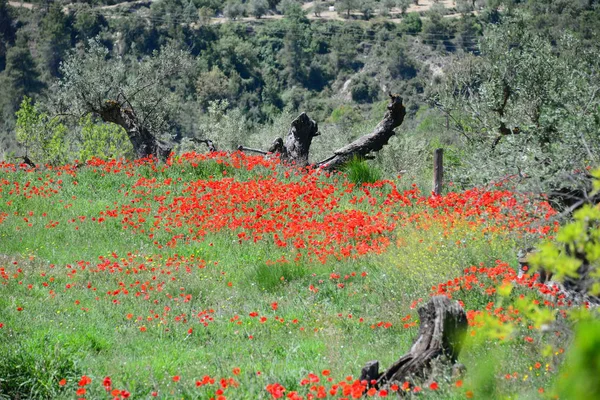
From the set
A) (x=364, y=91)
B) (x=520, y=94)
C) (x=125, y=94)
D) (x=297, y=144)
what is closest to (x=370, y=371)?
(x=297, y=144)

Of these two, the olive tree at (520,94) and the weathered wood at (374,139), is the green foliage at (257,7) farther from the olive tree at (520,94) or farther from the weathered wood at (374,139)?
the weathered wood at (374,139)

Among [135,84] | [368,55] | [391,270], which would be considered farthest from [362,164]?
[368,55]

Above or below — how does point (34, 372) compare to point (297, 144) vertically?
above

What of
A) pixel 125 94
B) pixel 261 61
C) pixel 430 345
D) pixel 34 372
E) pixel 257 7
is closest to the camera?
pixel 430 345

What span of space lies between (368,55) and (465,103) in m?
82.7

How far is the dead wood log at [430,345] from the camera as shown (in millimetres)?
5862

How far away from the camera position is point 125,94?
28.6m

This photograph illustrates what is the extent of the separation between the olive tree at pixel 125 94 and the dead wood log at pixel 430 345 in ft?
48.9

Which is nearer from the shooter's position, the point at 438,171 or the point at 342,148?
the point at 438,171

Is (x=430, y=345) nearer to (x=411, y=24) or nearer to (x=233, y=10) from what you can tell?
(x=411, y=24)

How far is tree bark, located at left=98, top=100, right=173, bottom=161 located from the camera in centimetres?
2045

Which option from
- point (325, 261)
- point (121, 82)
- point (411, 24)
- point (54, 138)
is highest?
point (325, 261)

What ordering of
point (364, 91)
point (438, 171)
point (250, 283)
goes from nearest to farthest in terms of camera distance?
point (250, 283), point (438, 171), point (364, 91)

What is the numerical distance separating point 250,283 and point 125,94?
20.1 meters
